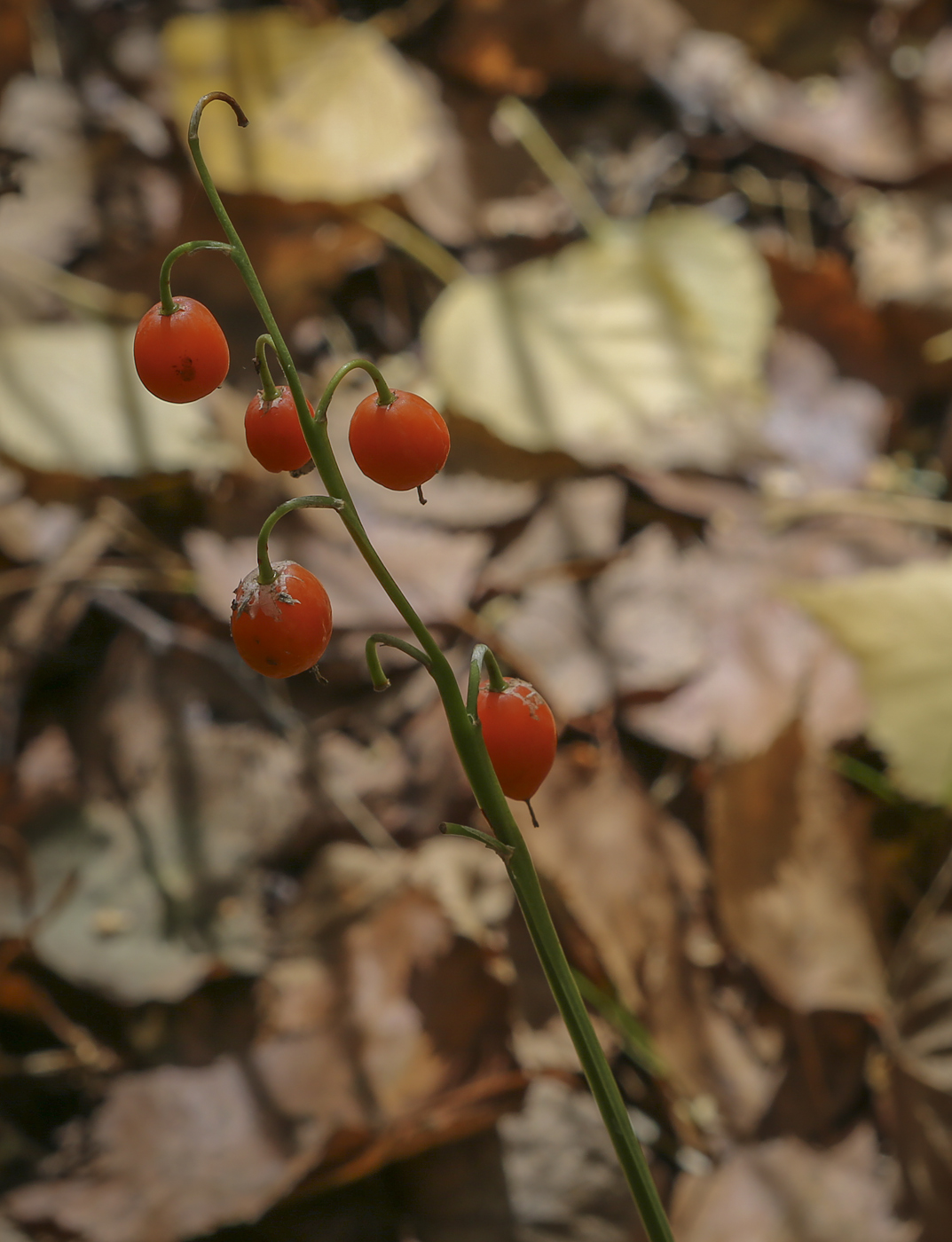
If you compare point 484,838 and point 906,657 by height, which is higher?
point 484,838

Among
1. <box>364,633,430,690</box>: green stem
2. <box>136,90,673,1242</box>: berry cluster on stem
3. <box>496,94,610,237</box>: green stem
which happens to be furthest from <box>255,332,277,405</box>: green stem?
<box>496,94,610,237</box>: green stem

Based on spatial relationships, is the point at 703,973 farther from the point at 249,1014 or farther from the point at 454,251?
the point at 454,251

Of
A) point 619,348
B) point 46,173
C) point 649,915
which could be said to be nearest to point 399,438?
point 649,915

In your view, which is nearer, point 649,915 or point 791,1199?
point 791,1199

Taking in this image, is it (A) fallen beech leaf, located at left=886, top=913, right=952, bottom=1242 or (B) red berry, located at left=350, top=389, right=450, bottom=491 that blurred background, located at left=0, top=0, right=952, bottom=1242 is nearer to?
(A) fallen beech leaf, located at left=886, top=913, right=952, bottom=1242

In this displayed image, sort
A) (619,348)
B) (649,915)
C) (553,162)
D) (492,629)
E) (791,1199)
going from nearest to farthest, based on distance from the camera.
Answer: (791,1199) < (649,915) < (492,629) < (619,348) < (553,162)

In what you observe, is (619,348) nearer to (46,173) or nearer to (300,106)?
(300,106)

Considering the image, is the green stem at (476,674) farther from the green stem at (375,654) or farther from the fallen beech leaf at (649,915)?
the fallen beech leaf at (649,915)

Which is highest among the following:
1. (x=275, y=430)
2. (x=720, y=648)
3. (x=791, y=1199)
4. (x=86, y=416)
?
(x=275, y=430)
